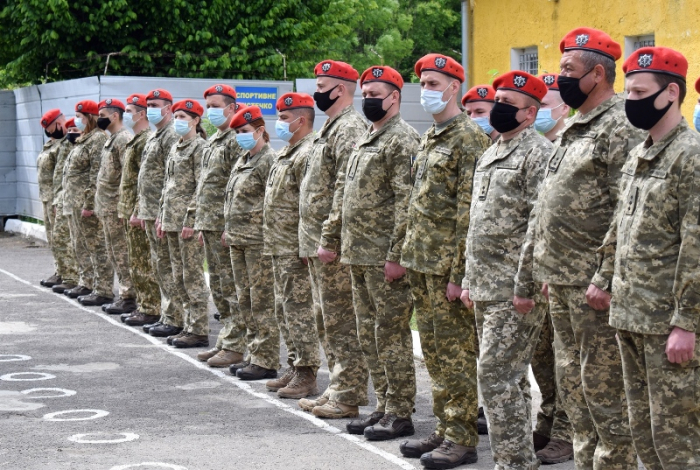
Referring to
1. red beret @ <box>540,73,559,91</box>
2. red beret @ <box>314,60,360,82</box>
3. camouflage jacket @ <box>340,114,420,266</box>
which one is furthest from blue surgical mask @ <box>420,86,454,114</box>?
red beret @ <box>314,60,360,82</box>

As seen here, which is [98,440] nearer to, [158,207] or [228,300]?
[228,300]

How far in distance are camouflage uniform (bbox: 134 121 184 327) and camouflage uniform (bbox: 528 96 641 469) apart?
6401 millimetres

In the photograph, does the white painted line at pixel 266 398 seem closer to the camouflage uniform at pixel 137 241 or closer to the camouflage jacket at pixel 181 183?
the camouflage uniform at pixel 137 241

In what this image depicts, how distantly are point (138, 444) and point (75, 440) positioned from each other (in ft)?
1.49

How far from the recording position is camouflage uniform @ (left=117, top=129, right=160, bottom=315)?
475 inches

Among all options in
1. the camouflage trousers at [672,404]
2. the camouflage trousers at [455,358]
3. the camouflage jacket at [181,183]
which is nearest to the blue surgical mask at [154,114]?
the camouflage jacket at [181,183]

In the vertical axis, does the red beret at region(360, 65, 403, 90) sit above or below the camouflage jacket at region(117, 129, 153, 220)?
above

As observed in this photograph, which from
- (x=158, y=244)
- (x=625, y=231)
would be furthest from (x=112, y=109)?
(x=625, y=231)

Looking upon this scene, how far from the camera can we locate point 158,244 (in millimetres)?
11359

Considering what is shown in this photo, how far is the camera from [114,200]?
12.8 meters

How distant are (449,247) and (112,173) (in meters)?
7.10

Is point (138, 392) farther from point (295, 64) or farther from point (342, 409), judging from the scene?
point (295, 64)

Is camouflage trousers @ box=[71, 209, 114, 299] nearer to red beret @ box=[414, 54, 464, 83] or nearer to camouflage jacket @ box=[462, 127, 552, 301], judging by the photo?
red beret @ box=[414, 54, 464, 83]

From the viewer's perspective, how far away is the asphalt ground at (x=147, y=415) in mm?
6828
